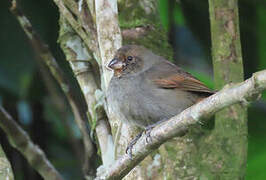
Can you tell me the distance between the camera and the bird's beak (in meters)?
4.13

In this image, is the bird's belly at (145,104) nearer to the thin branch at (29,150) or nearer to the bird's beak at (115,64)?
the bird's beak at (115,64)

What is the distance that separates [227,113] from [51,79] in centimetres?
221

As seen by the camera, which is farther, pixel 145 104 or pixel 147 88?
pixel 147 88

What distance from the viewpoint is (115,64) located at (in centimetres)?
422

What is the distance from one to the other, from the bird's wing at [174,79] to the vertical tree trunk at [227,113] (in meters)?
0.22

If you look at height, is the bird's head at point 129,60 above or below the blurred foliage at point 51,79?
above

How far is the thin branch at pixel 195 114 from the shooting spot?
261 cm

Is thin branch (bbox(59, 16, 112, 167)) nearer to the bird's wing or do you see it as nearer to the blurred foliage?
the bird's wing

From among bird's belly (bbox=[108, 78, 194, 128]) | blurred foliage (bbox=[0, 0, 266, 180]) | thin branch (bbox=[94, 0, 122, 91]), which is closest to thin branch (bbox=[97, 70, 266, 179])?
bird's belly (bbox=[108, 78, 194, 128])

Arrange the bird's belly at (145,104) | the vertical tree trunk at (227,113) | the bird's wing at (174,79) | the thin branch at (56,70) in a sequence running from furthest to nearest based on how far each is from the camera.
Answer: the thin branch at (56,70) < the bird's wing at (174,79) < the bird's belly at (145,104) < the vertical tree trunk at (227,113)

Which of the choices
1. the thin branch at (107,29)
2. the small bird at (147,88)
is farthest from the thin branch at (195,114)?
the thin branch at (107,29)

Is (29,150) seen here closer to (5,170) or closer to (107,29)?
(5,170)

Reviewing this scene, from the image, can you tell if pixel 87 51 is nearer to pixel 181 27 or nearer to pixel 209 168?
pixel 209 168

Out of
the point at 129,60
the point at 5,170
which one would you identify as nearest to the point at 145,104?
the point at 129,60
